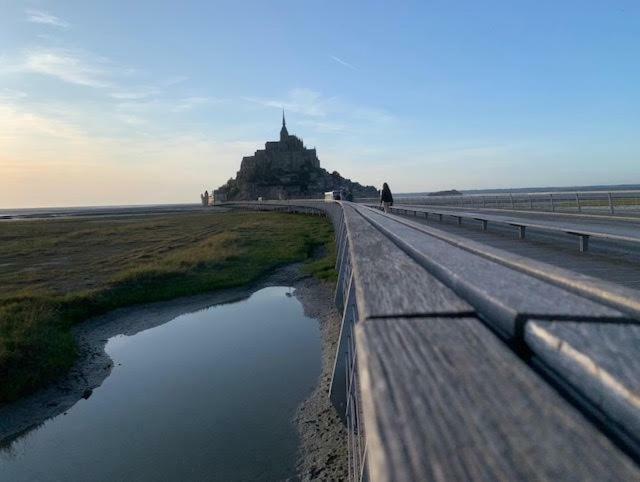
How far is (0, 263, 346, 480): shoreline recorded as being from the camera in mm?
7156

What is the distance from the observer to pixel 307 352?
1104 cm

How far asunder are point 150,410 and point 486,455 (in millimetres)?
8874

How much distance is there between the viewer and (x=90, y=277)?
19734mm

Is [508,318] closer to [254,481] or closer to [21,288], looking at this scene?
[254,481]

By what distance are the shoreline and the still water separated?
0.22 metres

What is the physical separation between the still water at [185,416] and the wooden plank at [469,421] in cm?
589

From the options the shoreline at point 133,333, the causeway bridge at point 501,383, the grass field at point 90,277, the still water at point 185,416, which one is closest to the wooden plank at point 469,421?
the causeway bridge at point 501,383

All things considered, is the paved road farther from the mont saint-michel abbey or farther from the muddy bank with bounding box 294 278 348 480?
the mont saint-michel abbey

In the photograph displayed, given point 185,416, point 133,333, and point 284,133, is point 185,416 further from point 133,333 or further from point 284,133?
point 284,133

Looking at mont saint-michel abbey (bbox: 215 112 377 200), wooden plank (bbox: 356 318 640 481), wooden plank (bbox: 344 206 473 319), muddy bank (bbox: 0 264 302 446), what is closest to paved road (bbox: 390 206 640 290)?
wooden plank (bbox: 344 206 473 319)

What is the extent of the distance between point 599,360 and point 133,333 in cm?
1424


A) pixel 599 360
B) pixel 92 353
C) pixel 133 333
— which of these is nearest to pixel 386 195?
pixel 133 333

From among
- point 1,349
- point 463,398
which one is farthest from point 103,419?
point 463,398

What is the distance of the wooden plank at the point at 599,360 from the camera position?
2.87 ft
